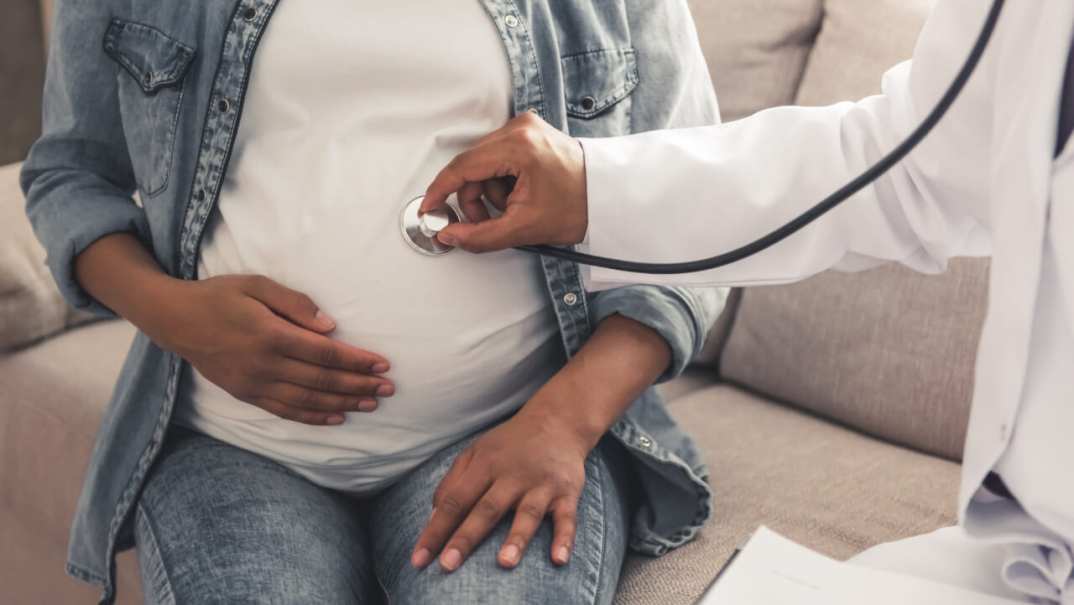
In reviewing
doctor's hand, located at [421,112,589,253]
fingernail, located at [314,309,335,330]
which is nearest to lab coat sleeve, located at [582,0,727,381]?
doctor's hand, located at [421,112,589,253]

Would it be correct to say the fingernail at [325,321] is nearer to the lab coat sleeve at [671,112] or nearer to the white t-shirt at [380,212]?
the white t-shirt at [380,212]

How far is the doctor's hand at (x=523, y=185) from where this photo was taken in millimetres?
782

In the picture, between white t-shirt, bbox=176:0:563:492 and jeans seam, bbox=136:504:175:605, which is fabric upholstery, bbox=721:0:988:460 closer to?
white t-shirt, bbox=176:0:563:492

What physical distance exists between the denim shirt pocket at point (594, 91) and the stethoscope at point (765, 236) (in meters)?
0.14

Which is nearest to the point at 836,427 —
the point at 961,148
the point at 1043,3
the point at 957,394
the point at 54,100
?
the point at 957,394

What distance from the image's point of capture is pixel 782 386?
4.15 ft

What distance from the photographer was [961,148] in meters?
0.70

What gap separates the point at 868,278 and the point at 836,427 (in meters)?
0.17

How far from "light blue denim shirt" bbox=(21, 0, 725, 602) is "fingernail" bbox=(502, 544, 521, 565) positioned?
179mm

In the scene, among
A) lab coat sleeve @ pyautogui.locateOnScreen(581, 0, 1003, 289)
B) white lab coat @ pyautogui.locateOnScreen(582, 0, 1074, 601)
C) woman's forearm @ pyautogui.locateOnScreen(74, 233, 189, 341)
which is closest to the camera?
white lab coat @ pyautogui.locateOnScreen(582, 0, 1074, 601)

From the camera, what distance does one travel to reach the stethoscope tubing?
632 mm

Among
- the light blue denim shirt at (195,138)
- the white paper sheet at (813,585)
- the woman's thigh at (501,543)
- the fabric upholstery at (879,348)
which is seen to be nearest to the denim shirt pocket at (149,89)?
the light blue denim shirt at (195,138)

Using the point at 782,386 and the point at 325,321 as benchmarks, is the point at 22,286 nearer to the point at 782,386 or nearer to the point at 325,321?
the point at 325,321

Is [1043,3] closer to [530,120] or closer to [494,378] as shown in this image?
[530,120]
